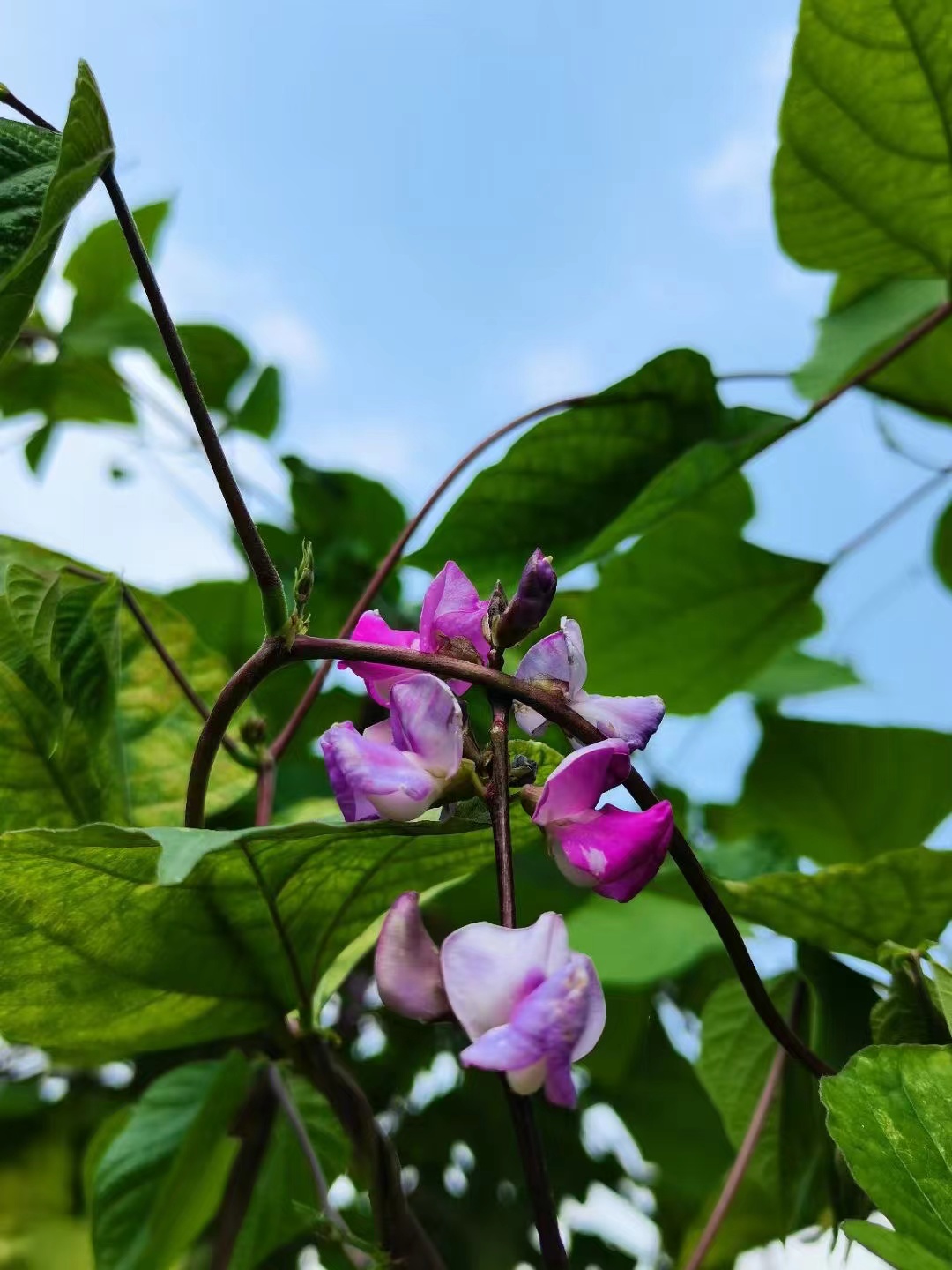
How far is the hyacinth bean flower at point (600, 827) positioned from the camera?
0.26 meters

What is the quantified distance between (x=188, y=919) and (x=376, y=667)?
114 mm

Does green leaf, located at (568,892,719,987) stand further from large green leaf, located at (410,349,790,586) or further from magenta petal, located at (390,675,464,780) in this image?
magenta petal, located at (390,675,464,780)

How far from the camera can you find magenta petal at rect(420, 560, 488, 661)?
302 mm

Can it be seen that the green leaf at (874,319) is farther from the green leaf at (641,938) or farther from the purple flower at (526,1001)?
the purple flower at (526,1001)

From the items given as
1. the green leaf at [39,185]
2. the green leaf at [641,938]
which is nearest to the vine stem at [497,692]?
the green leaf at [39,185]

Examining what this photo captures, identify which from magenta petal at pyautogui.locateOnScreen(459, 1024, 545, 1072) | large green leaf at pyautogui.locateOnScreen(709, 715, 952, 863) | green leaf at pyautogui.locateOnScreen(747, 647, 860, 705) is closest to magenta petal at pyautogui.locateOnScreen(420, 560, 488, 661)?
magenta petal at pyautogui.locateOnScreen(459, 1024, 545, 1072)

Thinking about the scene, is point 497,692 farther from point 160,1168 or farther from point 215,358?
point 215,358

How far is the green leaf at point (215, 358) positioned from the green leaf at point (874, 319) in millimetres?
466

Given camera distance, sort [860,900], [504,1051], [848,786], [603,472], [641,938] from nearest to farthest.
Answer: [504,1051]
[860,900]
[603,472]
[641,938]
[848,786]

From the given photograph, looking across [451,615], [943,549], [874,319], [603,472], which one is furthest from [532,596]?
[943,549]

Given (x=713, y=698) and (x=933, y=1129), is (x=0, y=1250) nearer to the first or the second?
(x=713, y=698)

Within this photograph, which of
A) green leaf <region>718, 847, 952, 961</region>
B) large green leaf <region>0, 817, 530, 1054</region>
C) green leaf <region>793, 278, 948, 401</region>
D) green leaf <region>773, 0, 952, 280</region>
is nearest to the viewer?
large green leaf <region>0, 817, 530, 1054</region>

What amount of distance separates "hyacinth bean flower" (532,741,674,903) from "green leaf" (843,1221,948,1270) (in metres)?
0.09

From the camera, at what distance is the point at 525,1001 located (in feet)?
0.74
